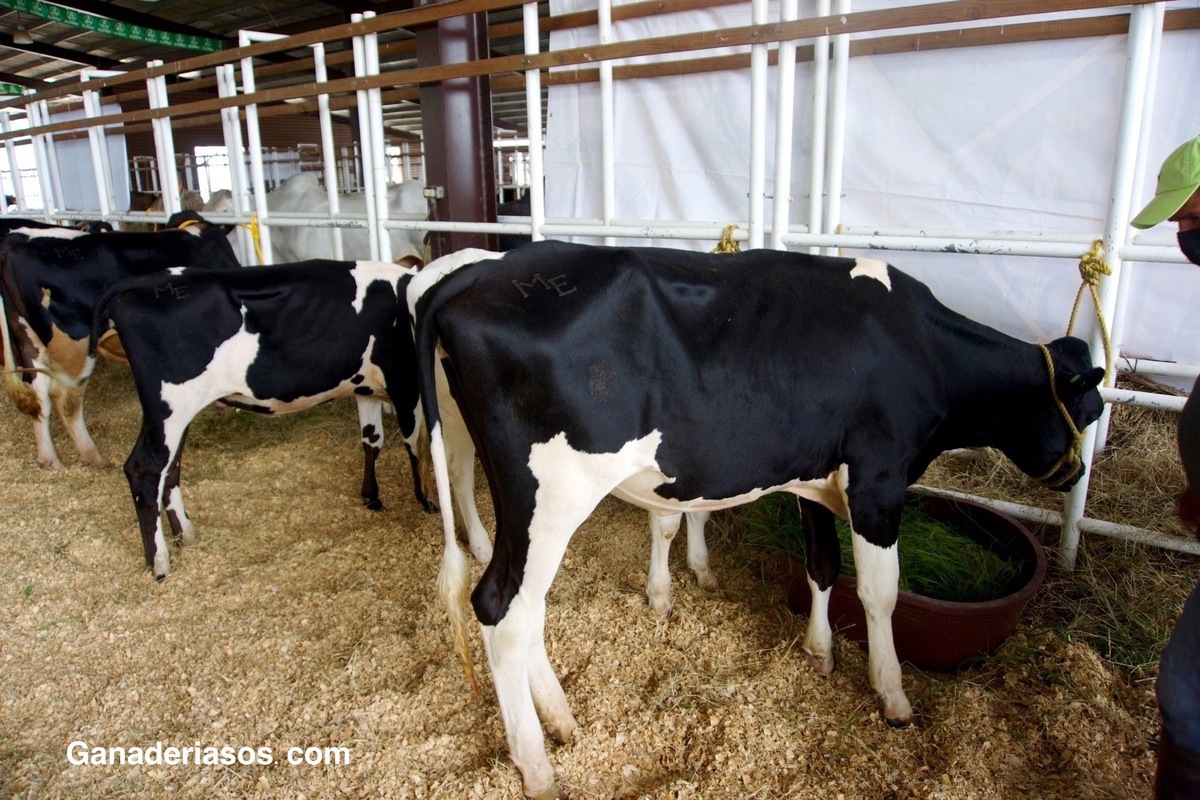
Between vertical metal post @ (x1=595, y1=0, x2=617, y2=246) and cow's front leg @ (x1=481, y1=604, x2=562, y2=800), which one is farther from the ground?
vertical metal post @ (x1=595, y1=0, x2=617, y2=246)

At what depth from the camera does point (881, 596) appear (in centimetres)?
244

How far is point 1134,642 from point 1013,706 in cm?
55

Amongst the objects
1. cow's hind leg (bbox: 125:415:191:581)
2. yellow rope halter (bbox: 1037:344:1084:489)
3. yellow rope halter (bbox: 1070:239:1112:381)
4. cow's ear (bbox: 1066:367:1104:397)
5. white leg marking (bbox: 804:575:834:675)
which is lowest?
white leg marking (bbox: 804:575:834:675)

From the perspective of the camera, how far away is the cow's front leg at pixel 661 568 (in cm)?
298

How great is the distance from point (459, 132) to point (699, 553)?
281 cm

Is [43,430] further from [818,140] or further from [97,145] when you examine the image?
[818,140]

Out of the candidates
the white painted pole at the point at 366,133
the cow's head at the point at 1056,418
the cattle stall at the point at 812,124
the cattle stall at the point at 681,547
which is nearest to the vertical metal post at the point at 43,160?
the cattle stall at the point at 812,124

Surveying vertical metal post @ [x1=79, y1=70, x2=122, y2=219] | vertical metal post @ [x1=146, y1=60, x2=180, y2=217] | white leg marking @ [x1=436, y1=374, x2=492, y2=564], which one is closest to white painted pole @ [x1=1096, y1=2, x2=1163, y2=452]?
white leg marking @ [x1=436, y1=374, x2=492, y2=564]

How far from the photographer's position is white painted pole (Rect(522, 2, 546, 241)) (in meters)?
3.58

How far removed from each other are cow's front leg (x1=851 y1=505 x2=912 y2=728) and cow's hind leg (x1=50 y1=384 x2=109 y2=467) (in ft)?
15.1

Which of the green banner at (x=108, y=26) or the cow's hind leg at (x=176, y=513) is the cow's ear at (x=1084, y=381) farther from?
the green banner at (x=108, y=26)

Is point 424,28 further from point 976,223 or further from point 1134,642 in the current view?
point 1134,642

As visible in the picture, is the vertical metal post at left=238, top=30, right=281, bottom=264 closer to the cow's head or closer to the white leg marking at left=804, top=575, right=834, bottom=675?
the white leg marking at left=804, top=575, right=834, bottom=675

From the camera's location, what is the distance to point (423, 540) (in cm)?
360
